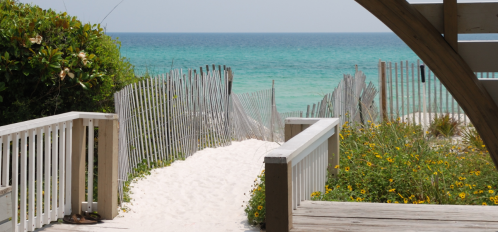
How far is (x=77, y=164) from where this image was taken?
176 inches

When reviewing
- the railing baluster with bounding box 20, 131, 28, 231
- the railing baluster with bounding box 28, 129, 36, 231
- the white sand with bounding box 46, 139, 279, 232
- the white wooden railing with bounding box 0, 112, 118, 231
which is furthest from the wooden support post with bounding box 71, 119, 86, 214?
the railing baluster with bounding box 20, 131, 28, 231

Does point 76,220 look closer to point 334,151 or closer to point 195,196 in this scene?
point 195,196

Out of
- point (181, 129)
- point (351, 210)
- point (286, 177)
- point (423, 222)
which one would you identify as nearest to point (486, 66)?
point (286, 177)

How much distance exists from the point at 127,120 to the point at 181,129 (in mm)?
1739

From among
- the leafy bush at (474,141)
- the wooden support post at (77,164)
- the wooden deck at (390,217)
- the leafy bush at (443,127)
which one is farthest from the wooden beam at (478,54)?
the leafy bush at (443,127)

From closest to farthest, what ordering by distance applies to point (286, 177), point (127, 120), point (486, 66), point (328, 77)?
point (486, 66) → point (286, 177) → point (127, 120) → point (328, 77)

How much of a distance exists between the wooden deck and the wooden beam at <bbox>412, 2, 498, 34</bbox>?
1639 mm

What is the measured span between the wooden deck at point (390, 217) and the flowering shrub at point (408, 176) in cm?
62

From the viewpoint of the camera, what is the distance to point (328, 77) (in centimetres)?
3719

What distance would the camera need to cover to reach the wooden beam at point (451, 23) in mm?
2082

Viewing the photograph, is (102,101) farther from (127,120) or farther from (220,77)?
(220,77)

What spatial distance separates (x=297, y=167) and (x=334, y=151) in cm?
145

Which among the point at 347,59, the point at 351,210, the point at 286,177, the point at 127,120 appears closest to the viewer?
the point at 286,177

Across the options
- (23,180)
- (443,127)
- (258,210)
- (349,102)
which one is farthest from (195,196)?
(443,127)
